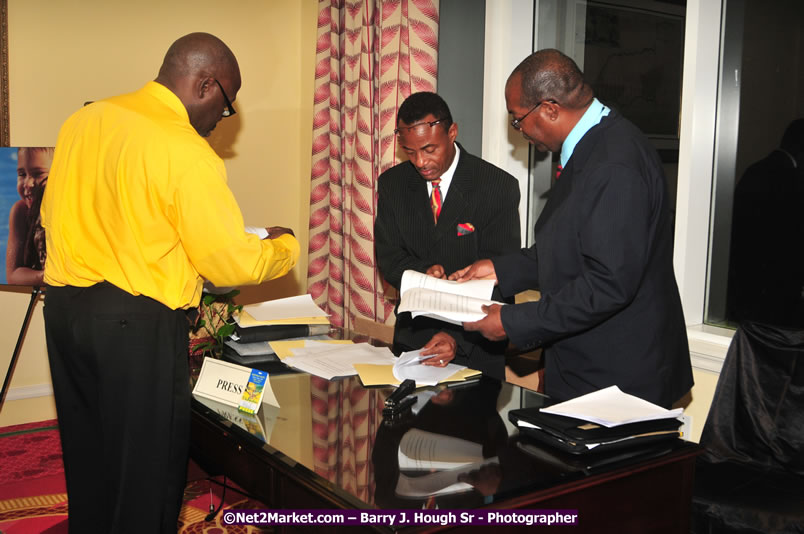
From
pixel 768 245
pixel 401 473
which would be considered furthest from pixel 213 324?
pixel 768 245

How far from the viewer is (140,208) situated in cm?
172

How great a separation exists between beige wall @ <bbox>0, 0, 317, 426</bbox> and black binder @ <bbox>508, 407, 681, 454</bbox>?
11.0 feet

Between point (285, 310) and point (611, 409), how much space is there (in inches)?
52.9

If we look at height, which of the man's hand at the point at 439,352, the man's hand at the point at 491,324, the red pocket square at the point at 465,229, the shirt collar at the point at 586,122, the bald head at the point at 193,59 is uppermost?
the bald head at the point at 193,59

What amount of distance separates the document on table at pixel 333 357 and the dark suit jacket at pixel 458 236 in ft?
1.05

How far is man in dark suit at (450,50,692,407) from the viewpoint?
5.52 ft

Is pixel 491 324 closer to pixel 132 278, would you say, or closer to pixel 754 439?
pixel 132 278

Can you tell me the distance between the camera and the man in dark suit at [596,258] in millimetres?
1684

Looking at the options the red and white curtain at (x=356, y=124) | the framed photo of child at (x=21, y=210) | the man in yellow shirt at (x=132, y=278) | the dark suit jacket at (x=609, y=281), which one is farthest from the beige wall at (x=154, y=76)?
the dark suit jacket at (x=609, y=281)

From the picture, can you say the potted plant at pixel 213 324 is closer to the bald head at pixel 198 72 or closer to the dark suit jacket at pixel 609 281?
the bald head at pixel 198 72

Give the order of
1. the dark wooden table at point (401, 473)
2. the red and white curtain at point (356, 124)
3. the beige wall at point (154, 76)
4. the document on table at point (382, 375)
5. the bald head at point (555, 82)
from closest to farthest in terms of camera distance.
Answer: the dark wooden table at point (401, 473) < the bald head at point (555, 82) < the document on table at point (382, 375) < the red and white curtain at point (356, 124) < the beige wall at point (154, 76)

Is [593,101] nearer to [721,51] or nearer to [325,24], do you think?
[721,51]

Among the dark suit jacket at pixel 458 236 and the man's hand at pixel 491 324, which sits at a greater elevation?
the dark suit jacket at pixel 458 236

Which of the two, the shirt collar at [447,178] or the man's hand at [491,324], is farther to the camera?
the shirt collar at [447,178]
